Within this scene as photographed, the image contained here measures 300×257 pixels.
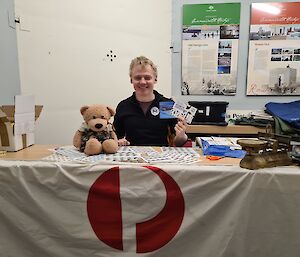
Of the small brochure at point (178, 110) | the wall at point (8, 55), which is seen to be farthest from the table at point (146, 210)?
the wall at point (8, 55)

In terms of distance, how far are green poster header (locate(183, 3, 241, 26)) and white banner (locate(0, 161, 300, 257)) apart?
1.93 m

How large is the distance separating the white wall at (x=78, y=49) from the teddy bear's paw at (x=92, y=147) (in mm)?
1236

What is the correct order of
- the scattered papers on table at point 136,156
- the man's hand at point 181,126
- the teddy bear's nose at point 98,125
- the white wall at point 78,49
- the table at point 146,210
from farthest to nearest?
the white wall at point 78,49, the man's hand at point 181,126, the teddy bear's nose at point 98,125, the scattered papers on table at point 136,156, the table at point 146,210

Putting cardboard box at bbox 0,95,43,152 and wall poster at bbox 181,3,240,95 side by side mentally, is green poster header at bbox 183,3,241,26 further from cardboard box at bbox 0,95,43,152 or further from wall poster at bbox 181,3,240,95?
cardboard box at bbox 0,95,43,152

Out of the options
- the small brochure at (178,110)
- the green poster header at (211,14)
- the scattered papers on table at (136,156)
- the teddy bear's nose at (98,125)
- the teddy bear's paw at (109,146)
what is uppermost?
the green poster header at (211,14)

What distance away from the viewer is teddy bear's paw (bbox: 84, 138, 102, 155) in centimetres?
109

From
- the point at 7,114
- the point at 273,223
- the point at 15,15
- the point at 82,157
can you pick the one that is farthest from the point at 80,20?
the point at 273,223

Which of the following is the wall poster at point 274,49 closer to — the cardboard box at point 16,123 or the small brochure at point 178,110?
the small brochure at point 178,110

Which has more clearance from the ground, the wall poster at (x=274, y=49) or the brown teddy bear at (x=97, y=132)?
the wall poster at (x=274, y=49)

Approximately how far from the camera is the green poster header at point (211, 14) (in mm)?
2447

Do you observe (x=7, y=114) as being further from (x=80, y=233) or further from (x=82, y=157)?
(x=80, y=233)

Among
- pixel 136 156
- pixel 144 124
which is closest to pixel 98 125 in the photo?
pixel 136 156

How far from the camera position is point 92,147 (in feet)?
3.59

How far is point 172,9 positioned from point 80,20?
0.87 metres
